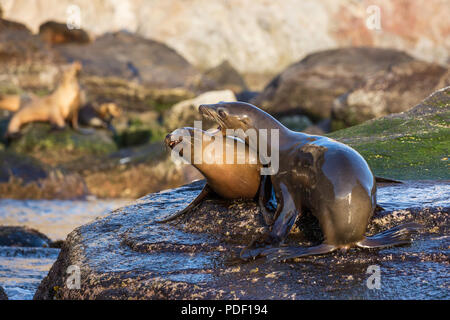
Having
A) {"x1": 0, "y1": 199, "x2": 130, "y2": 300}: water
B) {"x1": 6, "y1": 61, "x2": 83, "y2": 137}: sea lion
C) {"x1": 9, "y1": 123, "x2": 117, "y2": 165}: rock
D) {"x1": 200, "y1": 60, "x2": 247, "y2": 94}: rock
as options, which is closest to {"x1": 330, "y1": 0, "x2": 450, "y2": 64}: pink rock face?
{"x1": 200, "y1": 60, "x2": 247, "y2": 94}: rock

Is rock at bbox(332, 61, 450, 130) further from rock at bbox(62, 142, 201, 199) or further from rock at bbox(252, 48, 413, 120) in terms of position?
rock at bbox(62, 142, 201, 199)

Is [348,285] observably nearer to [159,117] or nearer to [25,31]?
[159,117]

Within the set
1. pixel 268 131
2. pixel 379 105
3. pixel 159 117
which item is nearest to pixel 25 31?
pixel 159 117

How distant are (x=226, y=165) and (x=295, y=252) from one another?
86 centimetres

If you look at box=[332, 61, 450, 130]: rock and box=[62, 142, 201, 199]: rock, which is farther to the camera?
box=[332, 61, 450, 130]: rock

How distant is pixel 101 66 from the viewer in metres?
22.0

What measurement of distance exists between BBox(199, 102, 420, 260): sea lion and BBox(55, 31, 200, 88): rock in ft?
60.7

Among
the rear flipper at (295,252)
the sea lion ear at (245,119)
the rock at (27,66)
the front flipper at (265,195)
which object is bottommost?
the rear flipper at (295,252)

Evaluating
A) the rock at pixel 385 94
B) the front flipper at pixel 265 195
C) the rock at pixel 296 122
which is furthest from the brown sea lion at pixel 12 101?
the front flipper at pixel 265 195

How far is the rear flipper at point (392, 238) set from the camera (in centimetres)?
308

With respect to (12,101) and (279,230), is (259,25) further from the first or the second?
(279,230)

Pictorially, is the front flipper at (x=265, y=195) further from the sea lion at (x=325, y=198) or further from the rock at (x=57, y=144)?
the rock at (x=57, y=144)

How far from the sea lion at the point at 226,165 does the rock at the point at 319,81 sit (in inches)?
475

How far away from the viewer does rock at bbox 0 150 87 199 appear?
33.3 feet
